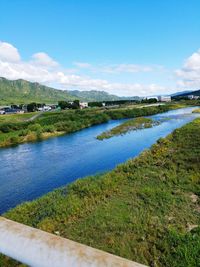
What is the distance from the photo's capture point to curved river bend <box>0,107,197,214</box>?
26.0 m

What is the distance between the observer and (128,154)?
38.1 metres

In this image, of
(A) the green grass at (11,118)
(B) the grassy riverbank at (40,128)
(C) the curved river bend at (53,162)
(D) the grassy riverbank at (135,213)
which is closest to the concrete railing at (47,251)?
(D) the grassy riverbank at (135,213)

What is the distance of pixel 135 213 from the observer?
1592 centimetres

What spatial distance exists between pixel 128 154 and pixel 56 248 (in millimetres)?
36410

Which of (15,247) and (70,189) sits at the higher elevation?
(15,247)

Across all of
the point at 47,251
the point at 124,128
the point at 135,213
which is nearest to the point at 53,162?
the point at 135,213

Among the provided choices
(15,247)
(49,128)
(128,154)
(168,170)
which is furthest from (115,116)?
(15,247)

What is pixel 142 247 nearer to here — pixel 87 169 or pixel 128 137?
pixel 87 169

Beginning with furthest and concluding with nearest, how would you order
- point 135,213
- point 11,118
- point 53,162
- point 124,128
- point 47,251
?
point 11,118 < point 124,128 < point 53,162 < point 135,213 < point 47,251

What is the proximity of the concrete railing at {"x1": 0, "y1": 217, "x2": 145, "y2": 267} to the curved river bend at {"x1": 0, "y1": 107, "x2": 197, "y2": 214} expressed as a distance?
20504 mm

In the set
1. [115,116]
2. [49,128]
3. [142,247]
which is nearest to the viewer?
[142,247]

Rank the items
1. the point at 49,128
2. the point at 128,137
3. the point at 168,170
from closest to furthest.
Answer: the point at 168,170 → the point at 128,137 → the point at 49,128

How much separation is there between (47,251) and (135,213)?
1465cm

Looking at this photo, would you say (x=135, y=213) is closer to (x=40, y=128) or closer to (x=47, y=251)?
(x=47, y=251)
